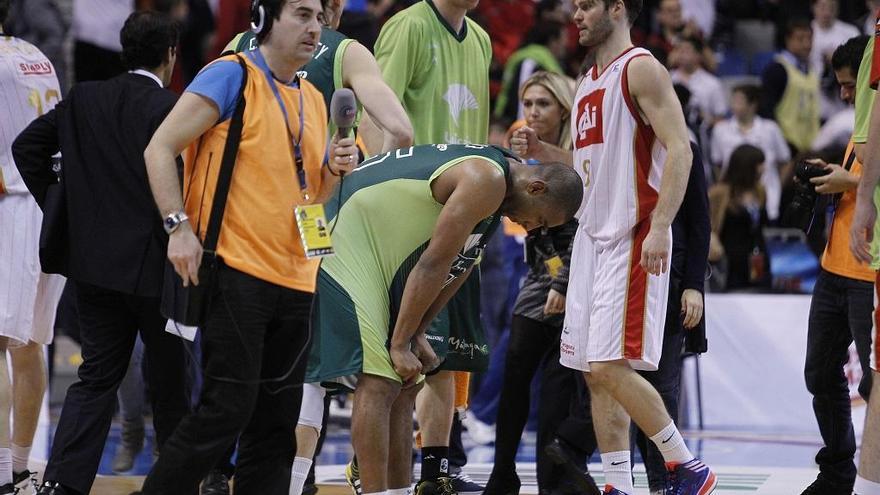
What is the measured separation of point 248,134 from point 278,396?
Answer: 0.90 m

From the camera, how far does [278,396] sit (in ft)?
15.8

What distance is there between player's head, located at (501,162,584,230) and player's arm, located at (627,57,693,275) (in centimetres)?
35

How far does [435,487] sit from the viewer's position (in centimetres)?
627

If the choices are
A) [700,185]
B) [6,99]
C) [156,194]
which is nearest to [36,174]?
[6,99]

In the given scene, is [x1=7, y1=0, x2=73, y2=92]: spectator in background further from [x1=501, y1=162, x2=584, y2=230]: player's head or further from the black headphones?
the black headphones

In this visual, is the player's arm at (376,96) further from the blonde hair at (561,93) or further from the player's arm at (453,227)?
the blonde hair at (561,93)

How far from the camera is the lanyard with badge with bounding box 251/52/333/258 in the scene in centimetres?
463

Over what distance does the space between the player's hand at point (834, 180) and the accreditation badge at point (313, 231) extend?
8.51 ft

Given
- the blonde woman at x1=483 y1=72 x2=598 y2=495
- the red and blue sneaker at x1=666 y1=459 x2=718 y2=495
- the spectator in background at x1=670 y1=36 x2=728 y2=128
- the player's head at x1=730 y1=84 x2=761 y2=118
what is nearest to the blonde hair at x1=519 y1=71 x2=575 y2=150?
the blonde woman at x1=483 y1=72 x2=598 y2=495

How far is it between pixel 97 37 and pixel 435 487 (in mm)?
7183

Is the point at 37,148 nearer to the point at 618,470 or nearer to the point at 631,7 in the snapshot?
the point at 631,7

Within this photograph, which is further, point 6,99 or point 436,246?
point 6,99

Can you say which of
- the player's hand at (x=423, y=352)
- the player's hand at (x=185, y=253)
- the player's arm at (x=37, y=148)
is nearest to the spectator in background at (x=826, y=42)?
the player's hand at (x=423, y=352)

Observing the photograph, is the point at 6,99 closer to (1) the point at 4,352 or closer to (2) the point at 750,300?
(1) the point at 4,352
